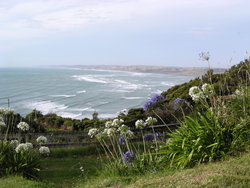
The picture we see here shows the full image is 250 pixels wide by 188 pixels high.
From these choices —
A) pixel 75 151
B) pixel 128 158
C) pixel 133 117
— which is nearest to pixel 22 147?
pixel 128 158

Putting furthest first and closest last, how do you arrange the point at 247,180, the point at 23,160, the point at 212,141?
the point at 23,160
the point at 212,141
the point at 247,180

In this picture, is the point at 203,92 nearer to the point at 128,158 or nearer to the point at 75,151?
the point at 128,158

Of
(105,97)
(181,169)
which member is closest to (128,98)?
(105,97)

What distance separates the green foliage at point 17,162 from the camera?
9102 mm

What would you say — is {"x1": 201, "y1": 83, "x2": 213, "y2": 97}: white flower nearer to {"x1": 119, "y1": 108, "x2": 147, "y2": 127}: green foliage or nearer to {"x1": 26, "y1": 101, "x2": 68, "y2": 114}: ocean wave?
{"x1": 119, "y1": 108, "x2": 147, "y2": 127}: green foliage

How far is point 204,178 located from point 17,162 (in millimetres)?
4948

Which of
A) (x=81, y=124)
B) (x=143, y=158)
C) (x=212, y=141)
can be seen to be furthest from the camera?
(x=81, y=124)

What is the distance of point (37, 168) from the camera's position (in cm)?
951

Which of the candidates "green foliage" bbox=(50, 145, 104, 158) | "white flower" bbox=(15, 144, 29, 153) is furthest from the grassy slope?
"green foliage" bbox=(50, 145, 104, 158)

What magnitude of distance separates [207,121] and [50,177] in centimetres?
527

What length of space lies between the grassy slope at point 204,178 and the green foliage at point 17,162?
2619 millimetres

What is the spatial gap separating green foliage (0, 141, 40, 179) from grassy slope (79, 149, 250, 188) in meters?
2.62

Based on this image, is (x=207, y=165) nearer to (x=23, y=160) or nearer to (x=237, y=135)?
(x=237, y=135)

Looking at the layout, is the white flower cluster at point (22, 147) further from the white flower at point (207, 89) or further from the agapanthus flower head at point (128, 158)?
the white flower at point (207, 89)
